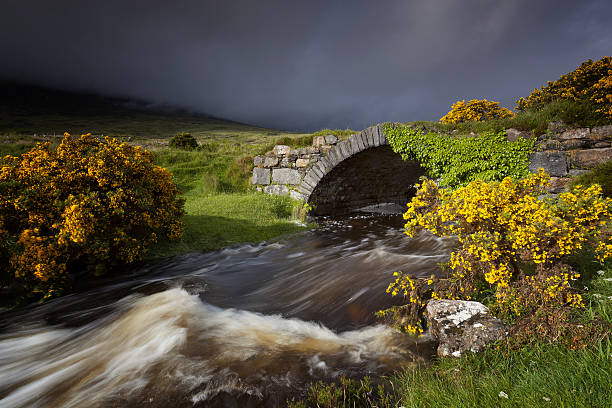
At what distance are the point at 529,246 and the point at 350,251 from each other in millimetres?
4289

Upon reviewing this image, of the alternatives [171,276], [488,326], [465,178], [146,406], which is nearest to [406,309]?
[488,326]

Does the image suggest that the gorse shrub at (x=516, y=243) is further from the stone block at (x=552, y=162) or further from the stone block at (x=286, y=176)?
the stone block at (x=286, y=176)

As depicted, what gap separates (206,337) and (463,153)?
8.39 meters

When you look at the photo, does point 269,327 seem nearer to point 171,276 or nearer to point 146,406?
point 146,406

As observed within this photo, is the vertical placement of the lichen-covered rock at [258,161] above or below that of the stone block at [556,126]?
below

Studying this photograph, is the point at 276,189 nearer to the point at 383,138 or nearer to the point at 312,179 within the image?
the point at 312,179

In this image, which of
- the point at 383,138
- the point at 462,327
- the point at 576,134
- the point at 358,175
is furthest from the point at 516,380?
the point at 358,175

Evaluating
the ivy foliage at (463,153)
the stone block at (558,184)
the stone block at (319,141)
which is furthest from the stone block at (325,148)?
the stone block at (558,184)

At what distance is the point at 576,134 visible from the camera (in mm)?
7027

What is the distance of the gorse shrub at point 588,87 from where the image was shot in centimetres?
692

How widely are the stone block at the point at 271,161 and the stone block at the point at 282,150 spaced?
0.24 m

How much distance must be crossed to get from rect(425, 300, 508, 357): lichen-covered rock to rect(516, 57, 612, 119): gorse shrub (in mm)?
7819

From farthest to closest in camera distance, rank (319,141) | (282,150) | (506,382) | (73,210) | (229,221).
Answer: (282,150) → (319,141) → (229,221) → (73,210) → (506,382)

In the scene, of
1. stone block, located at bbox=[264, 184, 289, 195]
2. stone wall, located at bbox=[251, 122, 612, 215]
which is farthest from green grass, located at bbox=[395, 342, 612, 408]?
stone block, located at bbox=[264, 184, 289, 195]
